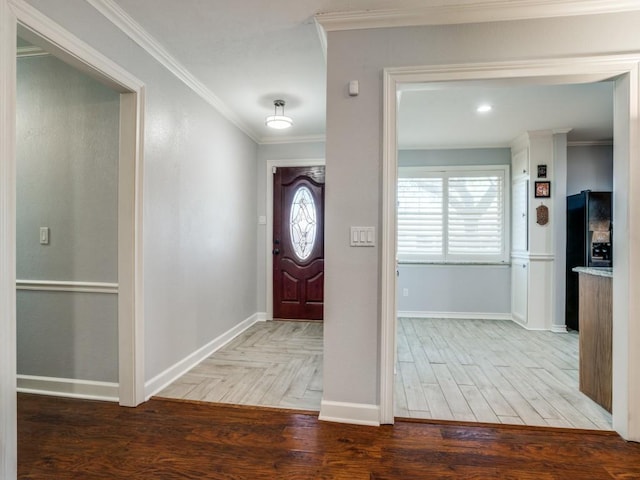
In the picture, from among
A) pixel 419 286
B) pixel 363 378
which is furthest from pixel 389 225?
pixel 419 286

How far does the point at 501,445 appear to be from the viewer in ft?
6.14

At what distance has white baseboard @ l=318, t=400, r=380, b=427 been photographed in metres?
2.05

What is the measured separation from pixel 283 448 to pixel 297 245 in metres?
3.06

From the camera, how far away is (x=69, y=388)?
2.40 meters

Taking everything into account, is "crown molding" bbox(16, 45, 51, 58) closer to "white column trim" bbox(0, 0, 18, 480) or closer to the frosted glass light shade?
"white column trim" bbox(0, 0, 18, 480)

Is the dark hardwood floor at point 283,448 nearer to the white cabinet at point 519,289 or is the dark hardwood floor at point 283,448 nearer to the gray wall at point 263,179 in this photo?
the gray wall at point 263,179

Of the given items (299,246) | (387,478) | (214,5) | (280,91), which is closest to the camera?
(387,478)

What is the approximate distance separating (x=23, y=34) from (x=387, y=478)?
9.12ft

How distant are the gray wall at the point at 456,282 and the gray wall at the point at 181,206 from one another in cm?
251

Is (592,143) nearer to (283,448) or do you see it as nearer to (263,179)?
(263,179)

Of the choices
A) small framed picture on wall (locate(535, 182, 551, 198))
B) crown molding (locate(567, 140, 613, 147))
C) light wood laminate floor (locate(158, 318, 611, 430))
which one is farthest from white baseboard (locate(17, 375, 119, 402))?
crown molding (locate(567, 140, 613, 147))

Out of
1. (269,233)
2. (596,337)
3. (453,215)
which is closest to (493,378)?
(596,337)

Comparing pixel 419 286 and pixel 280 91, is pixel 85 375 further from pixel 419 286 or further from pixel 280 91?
pixel 419 286

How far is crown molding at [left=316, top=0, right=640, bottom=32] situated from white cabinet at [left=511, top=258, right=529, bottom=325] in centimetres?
319
